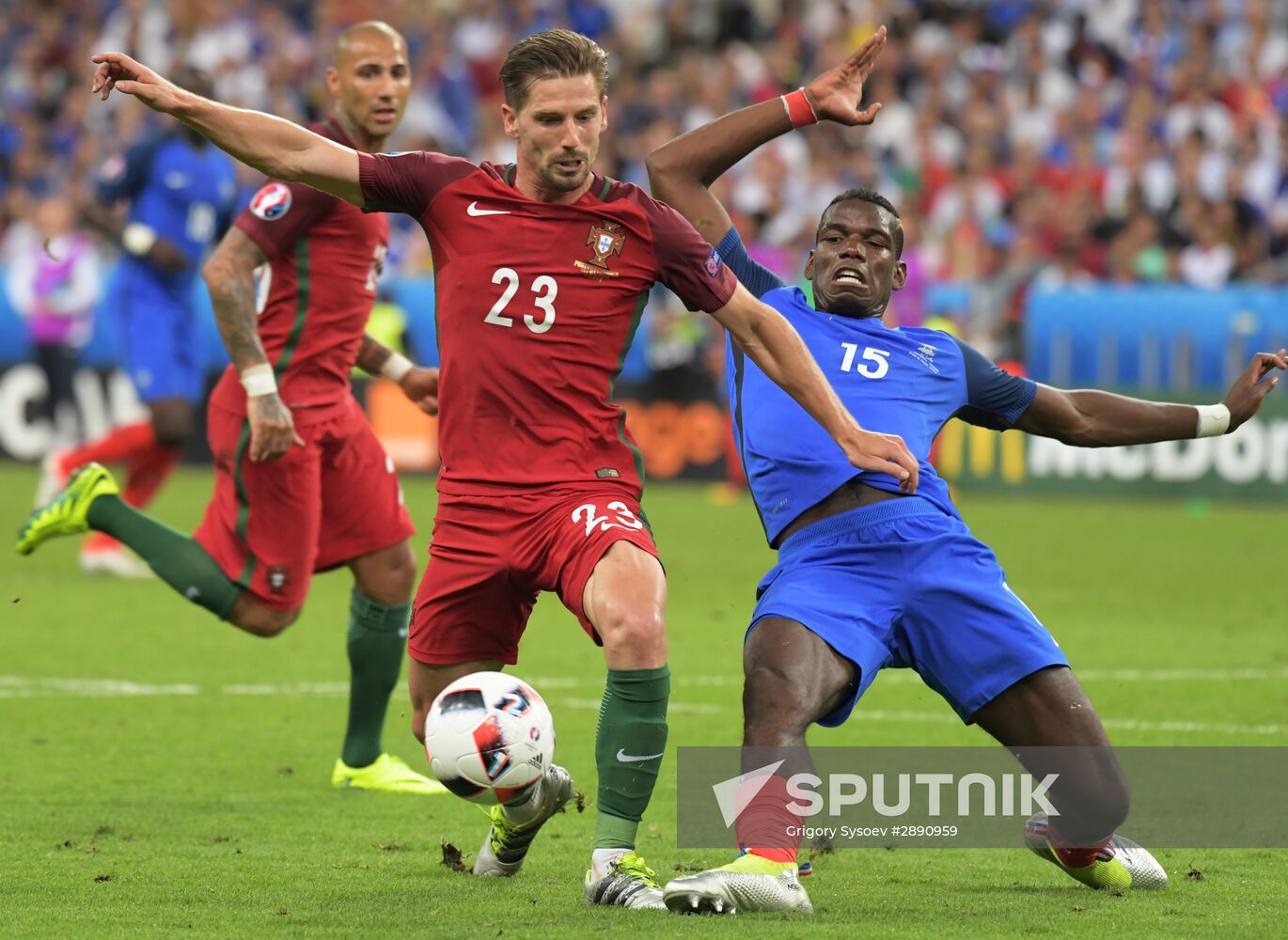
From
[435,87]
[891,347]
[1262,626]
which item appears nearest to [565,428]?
[891,347]

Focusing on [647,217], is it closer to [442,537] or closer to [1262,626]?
[442,537]

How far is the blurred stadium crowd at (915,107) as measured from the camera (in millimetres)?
21250

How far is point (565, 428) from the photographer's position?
5.84 meters

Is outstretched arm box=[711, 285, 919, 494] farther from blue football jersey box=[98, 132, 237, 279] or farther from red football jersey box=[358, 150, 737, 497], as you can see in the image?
blue football jersey box=[98, 132, 237, 279]

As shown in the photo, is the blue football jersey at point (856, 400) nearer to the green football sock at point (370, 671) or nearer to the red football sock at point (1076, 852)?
the red football sock at point (1076, 852)

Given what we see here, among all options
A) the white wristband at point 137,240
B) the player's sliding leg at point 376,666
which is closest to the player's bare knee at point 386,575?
the player's sliding leg at point 376,666

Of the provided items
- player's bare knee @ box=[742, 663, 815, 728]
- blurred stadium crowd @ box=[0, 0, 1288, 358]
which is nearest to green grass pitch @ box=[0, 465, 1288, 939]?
player's bare knee @ box=[742, 663, 815, 728]

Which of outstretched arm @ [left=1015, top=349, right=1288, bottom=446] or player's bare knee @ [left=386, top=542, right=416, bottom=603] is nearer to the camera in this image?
outstretched arm @ [left=1015, top=349, right=1288, bottom=446]

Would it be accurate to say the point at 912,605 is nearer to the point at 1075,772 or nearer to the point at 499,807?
the point at 1075,772

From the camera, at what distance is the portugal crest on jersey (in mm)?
5816

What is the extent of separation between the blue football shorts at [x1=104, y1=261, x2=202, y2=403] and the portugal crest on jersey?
7241 mm

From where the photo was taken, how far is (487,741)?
545 centimetres

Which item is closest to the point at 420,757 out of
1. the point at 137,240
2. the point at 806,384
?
the point at 806,384

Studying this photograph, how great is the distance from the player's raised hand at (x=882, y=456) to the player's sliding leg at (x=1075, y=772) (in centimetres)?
70
